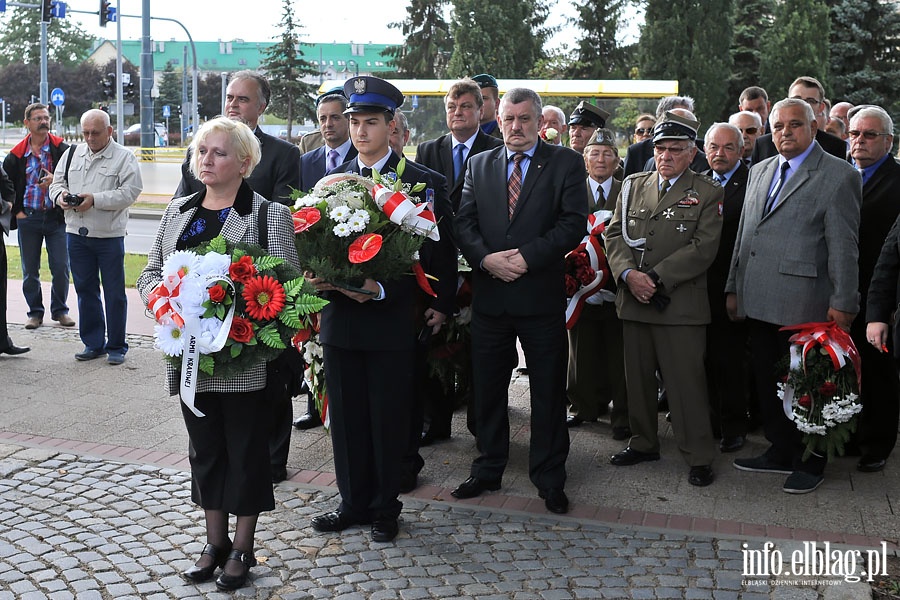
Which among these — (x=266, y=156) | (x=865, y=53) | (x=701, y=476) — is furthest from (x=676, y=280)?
Answer: (x=865, y=53)

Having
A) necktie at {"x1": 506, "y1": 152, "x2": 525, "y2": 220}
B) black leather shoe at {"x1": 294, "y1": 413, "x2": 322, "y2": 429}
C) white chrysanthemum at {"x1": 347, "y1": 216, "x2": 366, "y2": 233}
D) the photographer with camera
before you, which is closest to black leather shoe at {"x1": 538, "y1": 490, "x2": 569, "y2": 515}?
necktie at {"x1": 506, "y1": 152, "x2": 525, "y2": 220}

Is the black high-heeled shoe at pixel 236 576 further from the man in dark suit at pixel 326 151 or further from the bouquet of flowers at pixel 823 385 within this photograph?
the bouquet of flowers at pixel 823 385

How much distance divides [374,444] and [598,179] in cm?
292

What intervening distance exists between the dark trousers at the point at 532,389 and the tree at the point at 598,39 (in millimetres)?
45528

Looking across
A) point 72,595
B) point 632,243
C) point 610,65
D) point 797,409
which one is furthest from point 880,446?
point 610,65

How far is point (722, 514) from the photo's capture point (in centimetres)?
535

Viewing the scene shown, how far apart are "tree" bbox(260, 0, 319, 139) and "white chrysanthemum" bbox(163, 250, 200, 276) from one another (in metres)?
53.1

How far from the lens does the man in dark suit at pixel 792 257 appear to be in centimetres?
562

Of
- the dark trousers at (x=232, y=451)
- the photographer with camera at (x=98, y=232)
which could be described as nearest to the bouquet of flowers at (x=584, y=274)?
the dark trousers at (x=232, y=451)

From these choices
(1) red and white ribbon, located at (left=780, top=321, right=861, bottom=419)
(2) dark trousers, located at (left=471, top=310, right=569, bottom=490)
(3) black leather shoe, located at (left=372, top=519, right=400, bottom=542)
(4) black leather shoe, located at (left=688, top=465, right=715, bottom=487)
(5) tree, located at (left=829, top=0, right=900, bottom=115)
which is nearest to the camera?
(3) black leather shoe, located at (left=372, top=519, right=400, bottom=542)

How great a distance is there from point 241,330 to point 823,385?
3.46 meters

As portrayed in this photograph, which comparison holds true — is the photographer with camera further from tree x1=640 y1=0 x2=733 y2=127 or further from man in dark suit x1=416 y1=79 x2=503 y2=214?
tree x1=640 y1=0 x2=733 y2=127

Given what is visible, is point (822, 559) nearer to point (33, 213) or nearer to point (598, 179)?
point (598, 179)

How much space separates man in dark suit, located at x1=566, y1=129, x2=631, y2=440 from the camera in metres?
6.83
